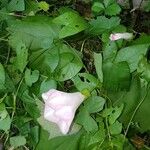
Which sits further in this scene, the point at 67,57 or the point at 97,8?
the point at 97,8

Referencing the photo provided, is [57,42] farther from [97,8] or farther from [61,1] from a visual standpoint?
[61,1]

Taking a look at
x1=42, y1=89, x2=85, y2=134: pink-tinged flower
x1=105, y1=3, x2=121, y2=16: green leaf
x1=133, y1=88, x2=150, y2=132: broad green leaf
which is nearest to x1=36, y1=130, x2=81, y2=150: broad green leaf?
x1=42, y1=89, x2=85, y2=134: pink-tinged flower

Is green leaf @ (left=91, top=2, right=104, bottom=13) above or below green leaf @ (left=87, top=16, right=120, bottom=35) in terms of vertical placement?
above

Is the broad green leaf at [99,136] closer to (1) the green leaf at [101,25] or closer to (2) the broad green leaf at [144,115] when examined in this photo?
(2) the broad green leaf at [144,115]

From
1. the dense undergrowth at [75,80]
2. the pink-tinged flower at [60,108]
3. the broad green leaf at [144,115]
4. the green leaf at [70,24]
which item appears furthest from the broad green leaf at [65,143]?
the green leaf at [70,24]

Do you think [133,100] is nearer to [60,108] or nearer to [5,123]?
[60,108]

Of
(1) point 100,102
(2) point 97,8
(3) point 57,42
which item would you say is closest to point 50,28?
(3) point 57,42

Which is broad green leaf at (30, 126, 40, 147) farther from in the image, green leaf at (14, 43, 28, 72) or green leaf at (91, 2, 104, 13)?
green leaf at (91, 2, 104, 13)
